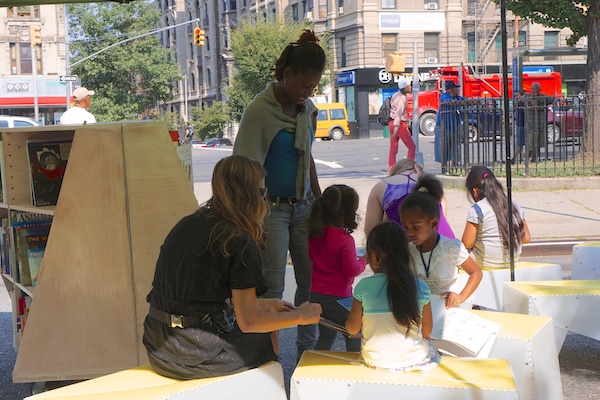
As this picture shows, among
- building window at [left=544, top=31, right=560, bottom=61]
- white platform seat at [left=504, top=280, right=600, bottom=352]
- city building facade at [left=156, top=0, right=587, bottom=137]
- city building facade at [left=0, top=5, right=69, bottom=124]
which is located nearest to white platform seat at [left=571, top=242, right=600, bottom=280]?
white platform seat at [left=504, top=280, right=600, bottom=352]

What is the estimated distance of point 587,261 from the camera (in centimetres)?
638

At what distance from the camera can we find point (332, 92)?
5416cm

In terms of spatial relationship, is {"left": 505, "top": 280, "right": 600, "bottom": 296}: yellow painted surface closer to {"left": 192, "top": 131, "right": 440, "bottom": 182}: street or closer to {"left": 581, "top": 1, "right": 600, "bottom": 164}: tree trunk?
{"left": 581, "top": 1, "right": 600, "bottom": 164}: tree trunk

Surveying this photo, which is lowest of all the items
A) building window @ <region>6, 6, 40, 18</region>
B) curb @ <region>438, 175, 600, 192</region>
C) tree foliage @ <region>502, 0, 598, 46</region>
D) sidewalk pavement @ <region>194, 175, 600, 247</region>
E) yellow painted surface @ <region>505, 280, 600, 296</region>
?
sidewalk pavement @ <region>194, 175, 600, 247</region>

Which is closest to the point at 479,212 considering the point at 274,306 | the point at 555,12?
the point at 274,306

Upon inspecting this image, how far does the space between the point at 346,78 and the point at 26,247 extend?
47.5m

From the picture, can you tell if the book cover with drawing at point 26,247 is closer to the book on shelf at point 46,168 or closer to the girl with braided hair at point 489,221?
the book on shelf at point 46,168

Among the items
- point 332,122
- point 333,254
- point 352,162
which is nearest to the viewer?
point 333,254

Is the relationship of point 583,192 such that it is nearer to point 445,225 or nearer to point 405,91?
point 405,91

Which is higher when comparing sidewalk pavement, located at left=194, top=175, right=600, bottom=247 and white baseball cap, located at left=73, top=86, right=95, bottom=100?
white baseball cap, located at left=73, top=86, right=95, bottom=100

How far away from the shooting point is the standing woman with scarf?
4.73m

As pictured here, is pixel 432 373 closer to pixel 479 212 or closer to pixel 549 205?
pixel 479 212

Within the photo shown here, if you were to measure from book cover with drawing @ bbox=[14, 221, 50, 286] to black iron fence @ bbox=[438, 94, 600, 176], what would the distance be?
35.9ft


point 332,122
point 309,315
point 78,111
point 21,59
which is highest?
point 21,59
